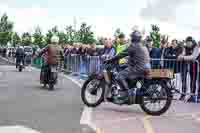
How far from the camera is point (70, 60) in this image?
25.6 meters

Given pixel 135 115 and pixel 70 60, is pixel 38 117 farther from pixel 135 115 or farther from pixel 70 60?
pixel 70 60

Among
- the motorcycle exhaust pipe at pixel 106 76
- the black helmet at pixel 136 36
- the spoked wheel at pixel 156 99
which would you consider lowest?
the spoked wheel at pixel 156 99

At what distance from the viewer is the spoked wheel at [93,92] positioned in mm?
11689

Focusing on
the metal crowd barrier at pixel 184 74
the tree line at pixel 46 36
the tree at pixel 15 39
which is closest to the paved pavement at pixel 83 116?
the metal crowd barrier at pixel 184 74

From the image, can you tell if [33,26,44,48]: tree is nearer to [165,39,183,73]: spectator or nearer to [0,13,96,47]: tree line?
[0,13,96,47]: tree line

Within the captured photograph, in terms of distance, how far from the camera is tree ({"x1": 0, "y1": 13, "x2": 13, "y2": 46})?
286ft

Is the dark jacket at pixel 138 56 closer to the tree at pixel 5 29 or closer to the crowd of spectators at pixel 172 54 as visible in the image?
the crowd of spectators at pixel 172 54

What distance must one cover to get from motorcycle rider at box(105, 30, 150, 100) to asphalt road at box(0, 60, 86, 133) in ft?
3.88

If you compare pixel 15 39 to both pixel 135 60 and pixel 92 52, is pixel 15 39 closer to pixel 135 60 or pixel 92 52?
pixel 92 52

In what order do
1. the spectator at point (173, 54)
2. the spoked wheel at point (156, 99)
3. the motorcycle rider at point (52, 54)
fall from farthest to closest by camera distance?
the motorcycle rider at point (52, 54), the spectator at point (173, 54), the spoked wheel at point (156, 99)

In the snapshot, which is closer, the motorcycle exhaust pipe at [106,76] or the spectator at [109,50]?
the motorcycle exhaust pipe at [106,76]

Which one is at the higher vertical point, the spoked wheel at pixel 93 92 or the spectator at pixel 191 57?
the spectator at pixel 191 57

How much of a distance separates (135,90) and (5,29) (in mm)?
81499

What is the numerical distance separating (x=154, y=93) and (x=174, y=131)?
2.29 meters
